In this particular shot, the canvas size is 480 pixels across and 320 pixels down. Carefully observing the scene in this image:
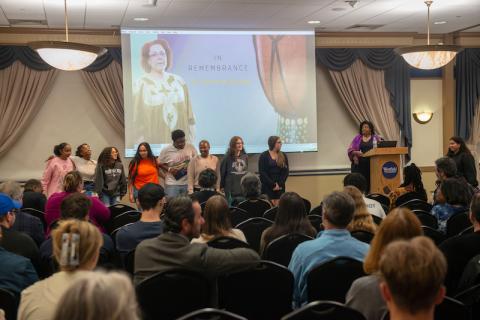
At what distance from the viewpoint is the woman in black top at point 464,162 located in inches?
303

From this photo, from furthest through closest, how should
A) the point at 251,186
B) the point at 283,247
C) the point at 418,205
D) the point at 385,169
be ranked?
the point at 385,169 → the point at 251,186 → the point at 418,205 → the point at 283,247

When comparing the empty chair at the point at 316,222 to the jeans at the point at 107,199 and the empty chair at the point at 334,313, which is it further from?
the jeans at the point at 107,199

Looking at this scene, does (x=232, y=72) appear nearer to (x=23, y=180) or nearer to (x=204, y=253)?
(x=23, y=180)

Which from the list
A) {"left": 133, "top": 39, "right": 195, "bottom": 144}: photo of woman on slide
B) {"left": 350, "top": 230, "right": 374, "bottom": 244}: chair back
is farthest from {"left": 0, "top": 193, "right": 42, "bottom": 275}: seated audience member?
{"left": 133, "top": 39, "right": 195, "bottom": 144}: photo of woman on slide

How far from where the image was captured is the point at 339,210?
11.9 ft

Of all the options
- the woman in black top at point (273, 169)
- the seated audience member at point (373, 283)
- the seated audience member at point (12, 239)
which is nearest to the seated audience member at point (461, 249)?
the seated audience member at point (373, 283)

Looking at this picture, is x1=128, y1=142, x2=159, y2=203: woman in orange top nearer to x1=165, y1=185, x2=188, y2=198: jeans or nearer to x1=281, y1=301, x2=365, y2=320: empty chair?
x1=165, y1=185, x2=188, y2=198: jeans

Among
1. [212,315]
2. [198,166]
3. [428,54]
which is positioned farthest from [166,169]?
[212,315]

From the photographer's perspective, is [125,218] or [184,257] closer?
[184,257]

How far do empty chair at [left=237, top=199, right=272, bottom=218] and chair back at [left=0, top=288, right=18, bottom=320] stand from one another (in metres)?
3.57

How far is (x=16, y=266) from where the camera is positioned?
315 centimetres

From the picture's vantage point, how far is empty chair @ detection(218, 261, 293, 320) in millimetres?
3283

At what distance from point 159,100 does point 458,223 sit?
613 cm

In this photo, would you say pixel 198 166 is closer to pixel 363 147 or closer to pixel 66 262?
pixel 363 147
